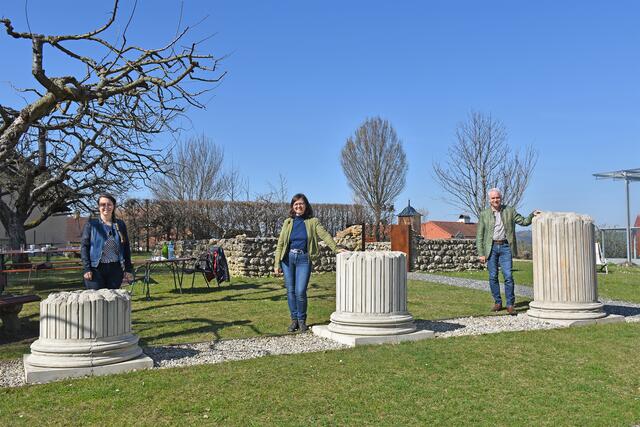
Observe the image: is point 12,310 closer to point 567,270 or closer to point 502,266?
point 502,266

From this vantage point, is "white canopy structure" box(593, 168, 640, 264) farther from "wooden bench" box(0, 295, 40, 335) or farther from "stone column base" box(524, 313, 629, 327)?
"wooden bench" box(0, 295, 40, 335)

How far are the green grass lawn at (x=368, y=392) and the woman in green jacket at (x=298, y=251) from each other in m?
1.44

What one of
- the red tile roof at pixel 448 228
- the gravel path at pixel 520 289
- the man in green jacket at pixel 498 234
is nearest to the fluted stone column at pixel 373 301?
the man in green jacket at pixel 498 234

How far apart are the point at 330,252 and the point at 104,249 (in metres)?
10.9

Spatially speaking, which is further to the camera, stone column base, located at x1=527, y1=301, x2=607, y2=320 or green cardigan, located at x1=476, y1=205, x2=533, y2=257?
green cardigan, located at x1=476, y1=205, x2=533, y2=257

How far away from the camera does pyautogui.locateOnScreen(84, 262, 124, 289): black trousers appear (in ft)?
19.9

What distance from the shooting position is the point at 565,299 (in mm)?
7516

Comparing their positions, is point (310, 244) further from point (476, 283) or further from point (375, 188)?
point (375, 188)

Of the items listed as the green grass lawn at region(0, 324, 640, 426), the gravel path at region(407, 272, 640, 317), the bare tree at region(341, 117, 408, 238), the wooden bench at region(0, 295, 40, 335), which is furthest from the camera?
the bare tree at region(341, 117, 408, 238)

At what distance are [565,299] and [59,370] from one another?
19.8 feet

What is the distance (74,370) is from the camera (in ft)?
15.8

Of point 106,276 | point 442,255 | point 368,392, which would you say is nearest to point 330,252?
point 442,255

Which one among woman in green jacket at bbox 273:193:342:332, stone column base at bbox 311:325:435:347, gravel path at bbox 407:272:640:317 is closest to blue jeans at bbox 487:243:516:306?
gravel path at bbox 407:272:640:317

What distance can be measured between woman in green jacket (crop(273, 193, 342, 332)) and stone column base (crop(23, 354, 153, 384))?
229 cm
